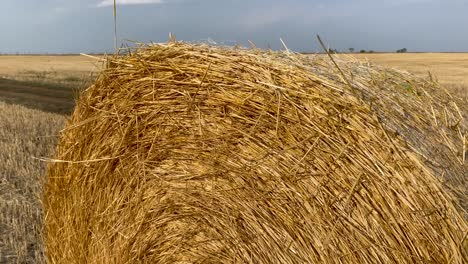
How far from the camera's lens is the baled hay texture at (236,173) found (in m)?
2.10

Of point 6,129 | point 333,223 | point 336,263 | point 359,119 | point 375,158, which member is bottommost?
point 6,129

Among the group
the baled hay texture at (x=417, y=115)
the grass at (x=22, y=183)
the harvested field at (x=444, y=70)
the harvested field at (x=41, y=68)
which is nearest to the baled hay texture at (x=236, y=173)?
the baled hay texture at (x=417, y=115)

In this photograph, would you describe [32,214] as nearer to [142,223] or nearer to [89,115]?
[89,115]

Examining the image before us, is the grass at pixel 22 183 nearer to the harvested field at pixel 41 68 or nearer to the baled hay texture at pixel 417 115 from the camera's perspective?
the baled hay texture at pixel 417 115

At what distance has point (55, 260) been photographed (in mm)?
→ 3963

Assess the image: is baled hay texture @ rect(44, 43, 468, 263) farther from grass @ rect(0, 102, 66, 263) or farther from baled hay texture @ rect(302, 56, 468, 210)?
grass @ rect(0, 102, 66, 263)

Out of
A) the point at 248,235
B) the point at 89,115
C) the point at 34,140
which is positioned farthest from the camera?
the point at 34,140

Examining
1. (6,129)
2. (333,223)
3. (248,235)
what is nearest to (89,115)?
(248,235)

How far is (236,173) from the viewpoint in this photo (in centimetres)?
261

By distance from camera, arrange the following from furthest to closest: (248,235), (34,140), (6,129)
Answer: (6,129)
(34,140)
(248,235)

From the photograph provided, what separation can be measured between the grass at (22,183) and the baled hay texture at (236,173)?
104 centimetres

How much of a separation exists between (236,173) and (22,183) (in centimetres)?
462

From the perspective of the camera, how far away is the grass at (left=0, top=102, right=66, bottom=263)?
4.66m

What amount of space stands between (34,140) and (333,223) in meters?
7.55
